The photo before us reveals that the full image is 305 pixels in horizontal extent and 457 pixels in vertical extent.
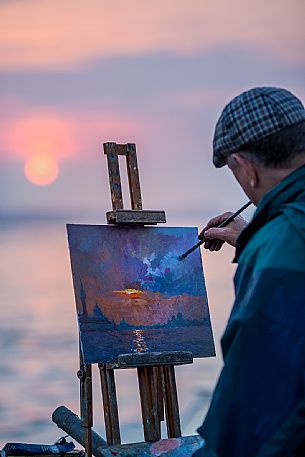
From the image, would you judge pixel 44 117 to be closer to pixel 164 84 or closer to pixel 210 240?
pixel 164 84

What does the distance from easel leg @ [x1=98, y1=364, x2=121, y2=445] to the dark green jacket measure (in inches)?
71.0

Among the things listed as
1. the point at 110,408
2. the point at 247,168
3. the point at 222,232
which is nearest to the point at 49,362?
the point at 110,408

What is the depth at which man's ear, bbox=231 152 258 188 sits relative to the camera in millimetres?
1962

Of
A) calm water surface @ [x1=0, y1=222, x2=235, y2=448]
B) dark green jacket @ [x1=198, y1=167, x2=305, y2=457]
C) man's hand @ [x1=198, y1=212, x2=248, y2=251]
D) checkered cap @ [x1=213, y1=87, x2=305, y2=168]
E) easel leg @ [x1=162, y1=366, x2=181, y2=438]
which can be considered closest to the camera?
dark green jacket @ [x1=198, y1=167, x2=305, y2=457]

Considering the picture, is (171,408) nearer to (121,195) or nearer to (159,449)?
(159,449)

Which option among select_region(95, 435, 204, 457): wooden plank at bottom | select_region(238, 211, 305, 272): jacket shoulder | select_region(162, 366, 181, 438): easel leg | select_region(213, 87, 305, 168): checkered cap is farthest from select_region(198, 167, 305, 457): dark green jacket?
select_region(162, 366, 181, 438): easel leg

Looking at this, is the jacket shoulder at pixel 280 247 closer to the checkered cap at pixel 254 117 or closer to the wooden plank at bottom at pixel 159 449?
the checkered cap at pixel 254 117

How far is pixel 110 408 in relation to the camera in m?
3.68

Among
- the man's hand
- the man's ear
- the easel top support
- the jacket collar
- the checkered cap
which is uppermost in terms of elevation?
the easel top support

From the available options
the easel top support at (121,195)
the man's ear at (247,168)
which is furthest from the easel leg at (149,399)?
the man's ear at (247,168)

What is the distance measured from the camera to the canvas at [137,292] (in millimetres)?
3703

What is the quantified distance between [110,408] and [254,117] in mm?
1958

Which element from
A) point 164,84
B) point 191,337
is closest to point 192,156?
point 164,84

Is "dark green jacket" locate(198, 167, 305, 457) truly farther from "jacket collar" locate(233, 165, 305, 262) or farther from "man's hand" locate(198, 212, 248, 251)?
"man's hand" locate(198, 212, 248, 251)
